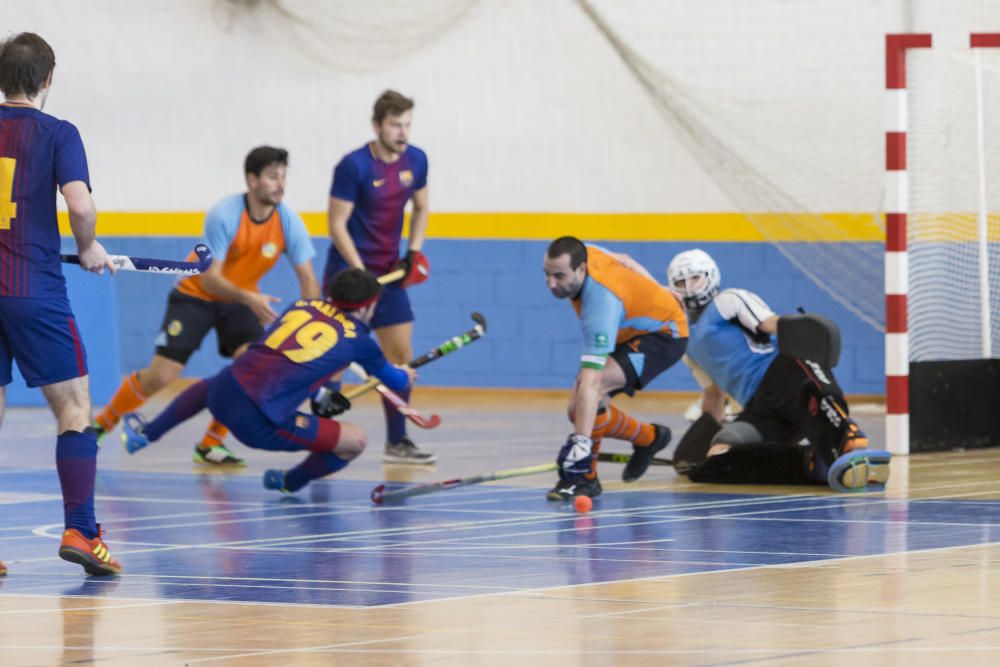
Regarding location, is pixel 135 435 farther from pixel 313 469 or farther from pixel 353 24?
pixel 353 24

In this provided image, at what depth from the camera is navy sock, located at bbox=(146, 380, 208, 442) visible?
9953 millimetres

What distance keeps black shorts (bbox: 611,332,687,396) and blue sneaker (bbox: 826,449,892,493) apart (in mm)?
908

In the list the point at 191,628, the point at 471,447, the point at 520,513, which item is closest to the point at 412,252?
the point at 471,447

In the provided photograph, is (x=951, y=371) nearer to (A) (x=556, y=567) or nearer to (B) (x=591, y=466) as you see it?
(B) (x=591, y=466)

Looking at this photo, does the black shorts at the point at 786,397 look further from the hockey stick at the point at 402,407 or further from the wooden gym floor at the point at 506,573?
the hockey stick at the point at 402,407

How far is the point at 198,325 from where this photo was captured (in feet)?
34.6

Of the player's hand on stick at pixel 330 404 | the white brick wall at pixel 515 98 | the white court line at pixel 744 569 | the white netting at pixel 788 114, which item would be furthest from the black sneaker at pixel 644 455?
the white brick wall at pixel 515 98

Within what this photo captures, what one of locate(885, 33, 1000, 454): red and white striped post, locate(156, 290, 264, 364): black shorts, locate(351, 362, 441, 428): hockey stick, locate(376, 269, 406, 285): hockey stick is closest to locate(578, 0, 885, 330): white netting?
locate(885, 33, 1000, 454): red and white striped post

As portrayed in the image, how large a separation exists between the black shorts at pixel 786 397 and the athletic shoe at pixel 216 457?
2691 millimetres

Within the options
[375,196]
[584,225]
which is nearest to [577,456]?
[375,196]

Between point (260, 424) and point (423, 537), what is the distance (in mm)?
1530

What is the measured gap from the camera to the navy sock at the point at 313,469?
8766 mm

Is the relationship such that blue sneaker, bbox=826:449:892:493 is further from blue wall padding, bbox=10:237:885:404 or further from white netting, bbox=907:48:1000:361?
blue wall padding, bbox=10:237:885:404

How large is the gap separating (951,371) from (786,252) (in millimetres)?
2576
